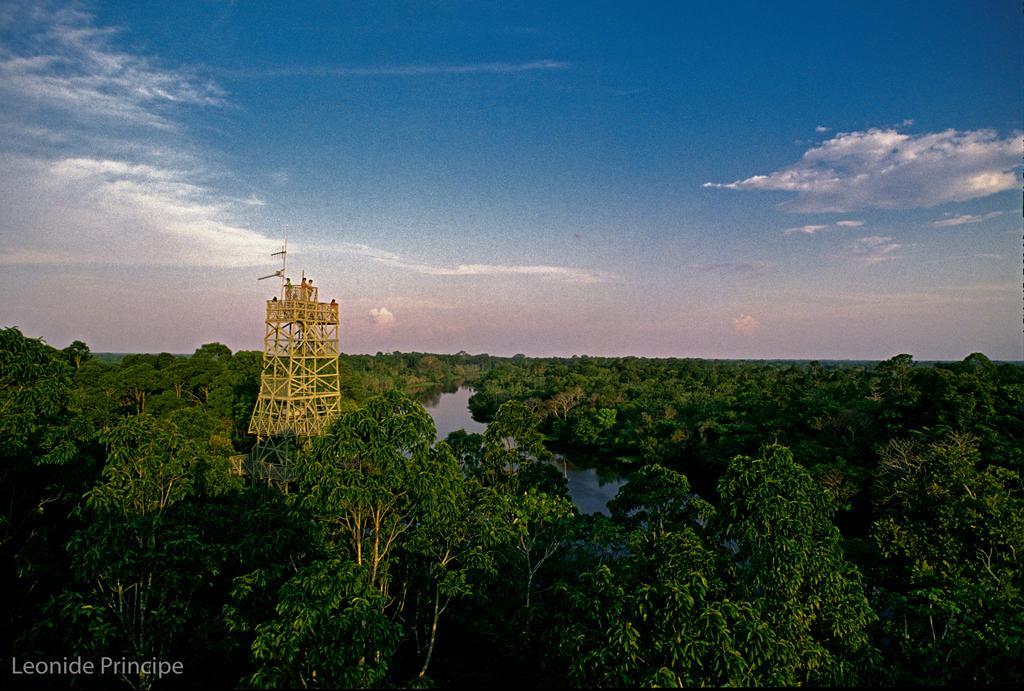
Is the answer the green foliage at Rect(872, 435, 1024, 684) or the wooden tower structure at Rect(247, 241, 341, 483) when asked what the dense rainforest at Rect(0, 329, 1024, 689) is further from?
the wooden tower structure at Rect(247, 241, 341, 483)

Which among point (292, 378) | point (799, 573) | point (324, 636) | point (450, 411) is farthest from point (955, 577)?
point (450, 411)

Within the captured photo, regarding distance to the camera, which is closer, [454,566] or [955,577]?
[454,566]

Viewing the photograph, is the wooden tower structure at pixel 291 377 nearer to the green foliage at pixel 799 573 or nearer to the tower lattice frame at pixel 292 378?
the tower lattice frame at pixel 292 378

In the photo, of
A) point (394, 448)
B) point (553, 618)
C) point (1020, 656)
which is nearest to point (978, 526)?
point (1020, 656)

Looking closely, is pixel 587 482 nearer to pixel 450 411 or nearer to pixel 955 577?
pixel 955 577

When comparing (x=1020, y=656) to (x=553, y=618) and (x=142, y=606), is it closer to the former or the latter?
(x=553, y=618)

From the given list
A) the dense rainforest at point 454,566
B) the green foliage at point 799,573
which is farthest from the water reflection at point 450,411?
the green foliage at point 799,573
